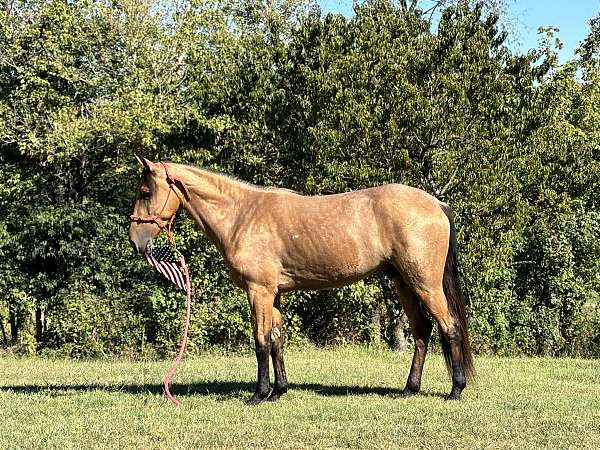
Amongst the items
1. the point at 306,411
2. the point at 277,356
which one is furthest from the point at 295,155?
the point at 306,411

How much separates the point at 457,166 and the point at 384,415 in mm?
7408

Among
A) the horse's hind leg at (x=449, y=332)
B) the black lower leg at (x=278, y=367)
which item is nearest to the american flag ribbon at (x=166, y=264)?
the black lower leg at (x=278, y=367)

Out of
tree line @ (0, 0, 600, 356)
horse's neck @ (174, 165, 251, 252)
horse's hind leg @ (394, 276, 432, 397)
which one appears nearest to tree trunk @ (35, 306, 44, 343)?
tree line @ (0, 0, 600, 356)

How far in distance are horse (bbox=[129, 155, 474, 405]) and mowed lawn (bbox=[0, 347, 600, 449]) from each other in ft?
1.97

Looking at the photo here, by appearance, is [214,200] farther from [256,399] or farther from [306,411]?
[306,411]

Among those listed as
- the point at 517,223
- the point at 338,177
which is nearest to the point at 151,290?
the point at 338,177

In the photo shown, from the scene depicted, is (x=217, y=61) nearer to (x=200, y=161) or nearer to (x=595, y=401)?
(x=200, y=161)

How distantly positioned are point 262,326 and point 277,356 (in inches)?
20.3

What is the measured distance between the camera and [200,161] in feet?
49.4

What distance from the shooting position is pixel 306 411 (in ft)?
24.5

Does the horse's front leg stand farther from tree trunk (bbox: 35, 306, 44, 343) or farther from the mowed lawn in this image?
tree trunk (bbox: 35, 306, 44, 343)

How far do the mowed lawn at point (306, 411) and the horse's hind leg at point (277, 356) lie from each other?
135mm

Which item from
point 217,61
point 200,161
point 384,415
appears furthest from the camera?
point 217,61

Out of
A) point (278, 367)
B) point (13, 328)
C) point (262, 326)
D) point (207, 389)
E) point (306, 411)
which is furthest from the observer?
point (13, 328)
